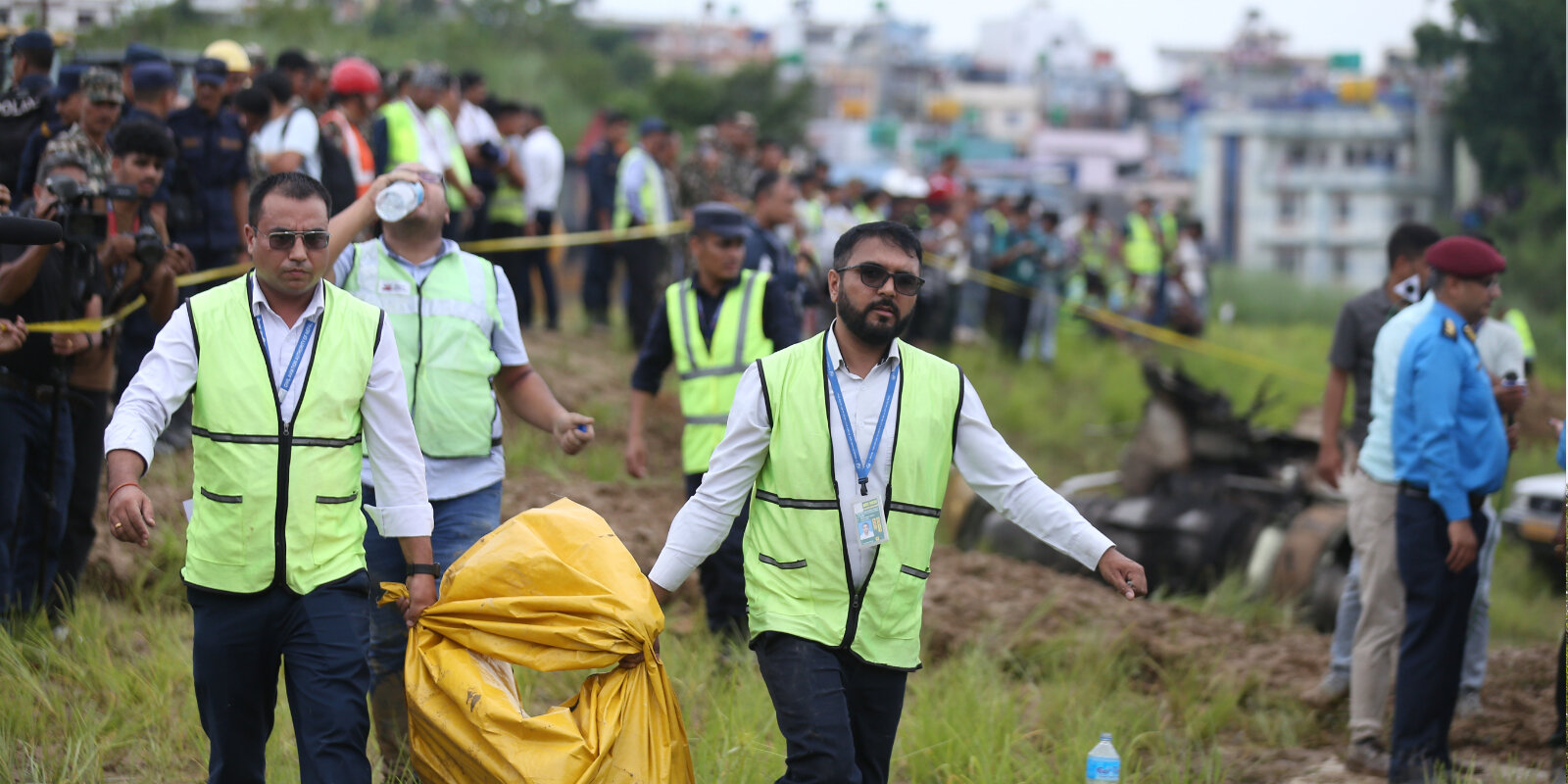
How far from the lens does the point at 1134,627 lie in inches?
330

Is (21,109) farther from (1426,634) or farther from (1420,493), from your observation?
(1426,634)

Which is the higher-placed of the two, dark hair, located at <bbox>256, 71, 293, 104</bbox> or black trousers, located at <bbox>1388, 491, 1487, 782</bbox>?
dark hair, located at <bbox>256, 71, 293, 104</bbox>

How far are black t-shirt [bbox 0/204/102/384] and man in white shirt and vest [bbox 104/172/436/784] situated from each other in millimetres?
2182

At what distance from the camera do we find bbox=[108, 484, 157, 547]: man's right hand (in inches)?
150

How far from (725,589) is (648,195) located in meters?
6.67

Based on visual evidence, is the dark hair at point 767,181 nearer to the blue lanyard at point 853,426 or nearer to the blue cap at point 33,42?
the blue cap at point 33,42

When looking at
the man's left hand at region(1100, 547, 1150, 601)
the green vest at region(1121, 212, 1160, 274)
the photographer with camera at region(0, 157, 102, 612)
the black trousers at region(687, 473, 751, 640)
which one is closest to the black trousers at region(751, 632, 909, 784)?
the man's left hand at region(1100, 547, 1150, 601)

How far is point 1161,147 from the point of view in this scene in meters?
90.4

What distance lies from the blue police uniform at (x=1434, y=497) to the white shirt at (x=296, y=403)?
3839 millimetres

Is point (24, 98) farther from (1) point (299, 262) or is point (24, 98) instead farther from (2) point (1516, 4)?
(2) point (1516, 4)

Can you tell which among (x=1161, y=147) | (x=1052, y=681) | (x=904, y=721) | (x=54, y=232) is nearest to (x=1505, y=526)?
(x=1052, y=681)

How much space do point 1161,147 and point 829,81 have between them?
1017 inches

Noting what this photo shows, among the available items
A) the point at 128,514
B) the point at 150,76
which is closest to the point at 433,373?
the point at 128,514

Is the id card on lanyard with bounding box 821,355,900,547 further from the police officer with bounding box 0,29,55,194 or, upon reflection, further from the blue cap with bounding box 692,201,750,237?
the police officer with bounding box 0,29,55,194
